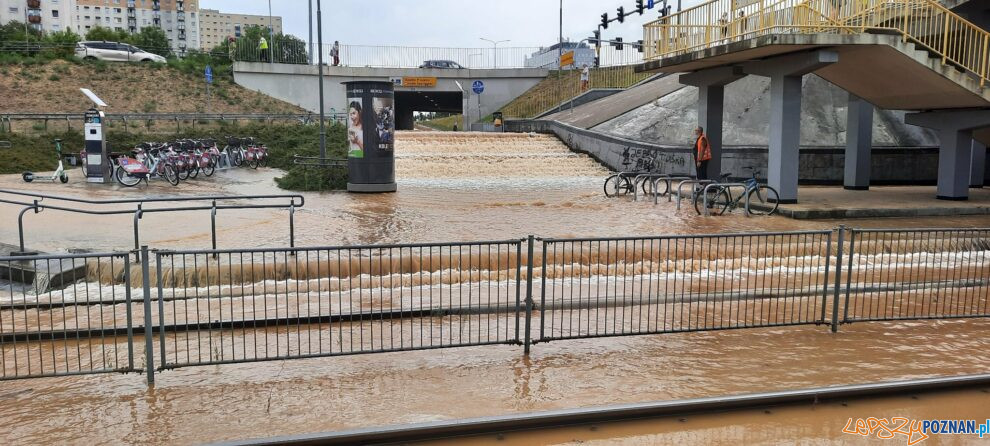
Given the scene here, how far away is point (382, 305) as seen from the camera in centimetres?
846

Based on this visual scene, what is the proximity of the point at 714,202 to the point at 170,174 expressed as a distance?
15.1m

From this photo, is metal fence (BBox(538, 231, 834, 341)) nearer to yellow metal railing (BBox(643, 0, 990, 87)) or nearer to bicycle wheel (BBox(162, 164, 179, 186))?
yellow metal railing (BBox(643, 0, 990, 87))

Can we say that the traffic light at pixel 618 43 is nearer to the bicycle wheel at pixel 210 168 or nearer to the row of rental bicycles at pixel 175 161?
the row of rental bicycles at pixel 175 161

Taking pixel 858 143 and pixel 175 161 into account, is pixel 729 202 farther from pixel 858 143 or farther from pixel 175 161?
pixel 175 161

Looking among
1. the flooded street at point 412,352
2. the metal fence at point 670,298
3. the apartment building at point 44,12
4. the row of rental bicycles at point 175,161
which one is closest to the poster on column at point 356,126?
the row of rental bicycles at point 175,161

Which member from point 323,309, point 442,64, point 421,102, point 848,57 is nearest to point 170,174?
point 323,309

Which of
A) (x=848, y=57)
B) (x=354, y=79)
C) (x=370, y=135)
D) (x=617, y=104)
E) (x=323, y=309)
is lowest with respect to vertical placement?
(x=323, y=309)

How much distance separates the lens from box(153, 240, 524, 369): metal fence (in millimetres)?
6801

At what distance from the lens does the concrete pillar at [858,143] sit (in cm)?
2105

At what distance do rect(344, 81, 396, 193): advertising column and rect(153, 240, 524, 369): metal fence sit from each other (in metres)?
9.16

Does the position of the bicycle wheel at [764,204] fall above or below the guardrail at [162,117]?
below

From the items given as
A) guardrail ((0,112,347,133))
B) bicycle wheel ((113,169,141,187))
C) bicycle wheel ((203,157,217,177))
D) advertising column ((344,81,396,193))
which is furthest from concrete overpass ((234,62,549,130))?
advertising column ((344,81,396,193))

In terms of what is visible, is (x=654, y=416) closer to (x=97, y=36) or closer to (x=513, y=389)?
(x=513, y=389)

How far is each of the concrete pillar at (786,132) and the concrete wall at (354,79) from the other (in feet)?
108
